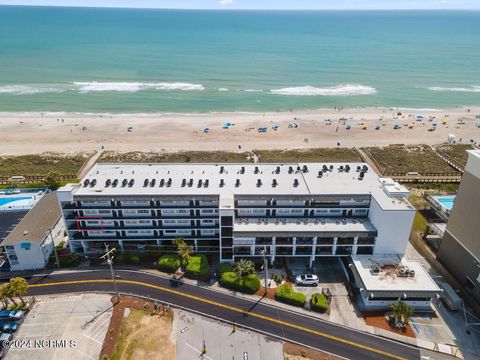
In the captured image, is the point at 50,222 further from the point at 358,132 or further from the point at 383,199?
the point at 358,132

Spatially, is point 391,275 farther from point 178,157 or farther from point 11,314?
point 178,157

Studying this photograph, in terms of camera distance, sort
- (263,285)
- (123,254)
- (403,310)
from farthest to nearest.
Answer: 1. (123,254)
2. (263,285)
3. (403,310)

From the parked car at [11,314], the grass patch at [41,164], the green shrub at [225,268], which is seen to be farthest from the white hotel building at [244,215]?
the grass patch at [41,164]

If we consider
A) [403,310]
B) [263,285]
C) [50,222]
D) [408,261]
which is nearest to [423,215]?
[408,261]

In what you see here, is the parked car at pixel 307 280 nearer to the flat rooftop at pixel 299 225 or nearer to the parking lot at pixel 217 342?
the flat rooftop at pixel 299 225

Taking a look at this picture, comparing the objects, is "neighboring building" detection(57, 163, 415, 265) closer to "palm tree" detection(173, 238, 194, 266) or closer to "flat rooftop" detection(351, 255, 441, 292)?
"flat rooftop" detection(351, 255, 441, 292)

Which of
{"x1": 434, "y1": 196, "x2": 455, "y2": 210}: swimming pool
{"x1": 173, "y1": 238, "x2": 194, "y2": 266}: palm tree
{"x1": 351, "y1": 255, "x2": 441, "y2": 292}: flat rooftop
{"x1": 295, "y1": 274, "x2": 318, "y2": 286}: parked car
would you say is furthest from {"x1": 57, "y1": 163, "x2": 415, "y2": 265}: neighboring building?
{"x1": 434, "y1": 196, "x2": 455, "y2": 210}: swimming pool
